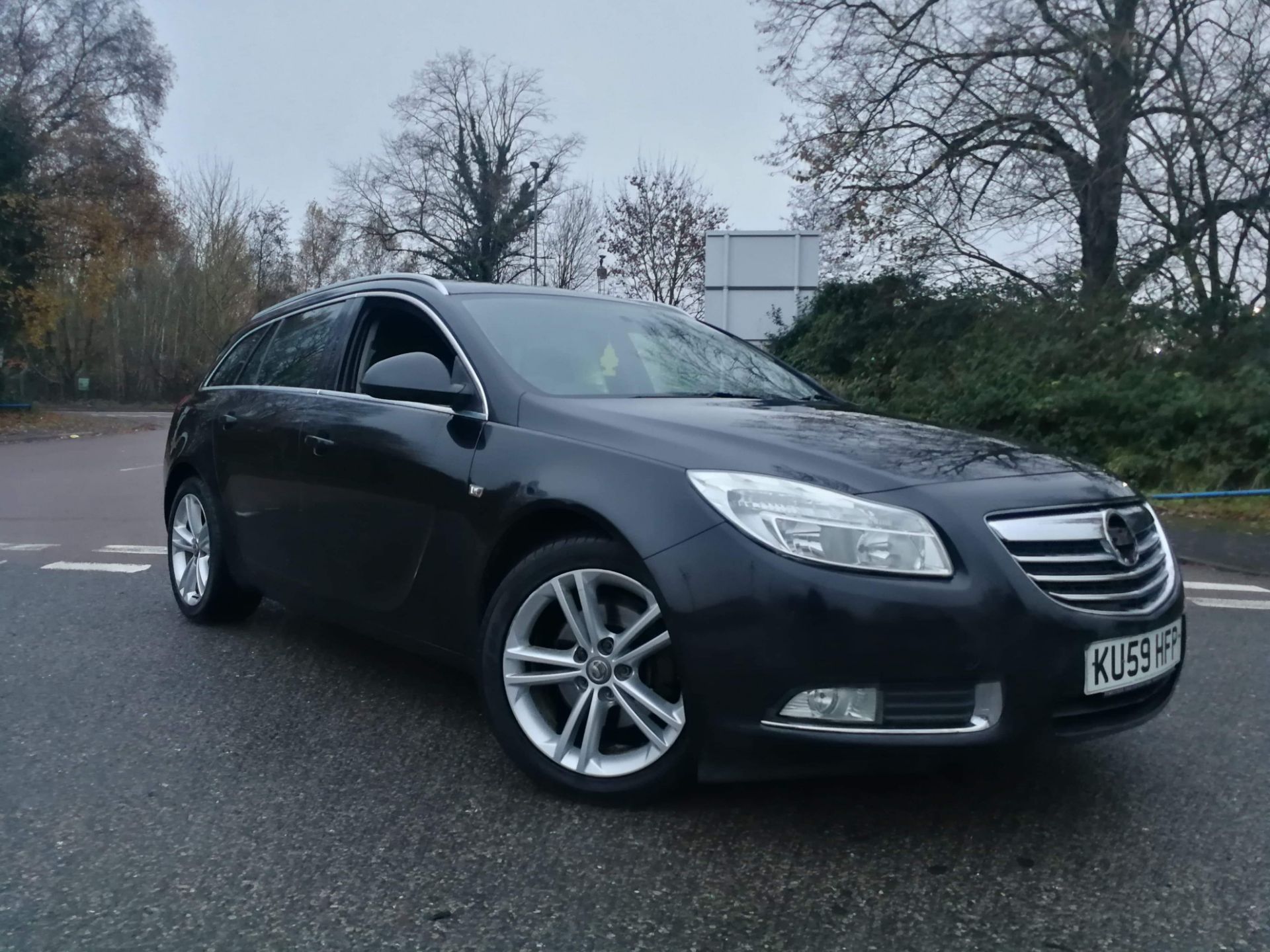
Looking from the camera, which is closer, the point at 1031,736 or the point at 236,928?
the point at 236,928

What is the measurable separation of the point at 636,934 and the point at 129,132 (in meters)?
35.4

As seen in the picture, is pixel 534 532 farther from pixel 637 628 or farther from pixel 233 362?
pixel 233 362

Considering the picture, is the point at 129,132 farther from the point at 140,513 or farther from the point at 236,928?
the point at 236,928

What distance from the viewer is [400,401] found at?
13.8 ft

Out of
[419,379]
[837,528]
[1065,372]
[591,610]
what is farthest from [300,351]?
[1065,372]

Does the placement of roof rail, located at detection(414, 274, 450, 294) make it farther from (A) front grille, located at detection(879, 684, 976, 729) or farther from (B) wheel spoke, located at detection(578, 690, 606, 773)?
(A) front grille, located at detection(879, 684, 976, 729)

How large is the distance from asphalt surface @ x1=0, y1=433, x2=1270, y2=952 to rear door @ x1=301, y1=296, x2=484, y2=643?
1.61 feet

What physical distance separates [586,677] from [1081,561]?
1.35m

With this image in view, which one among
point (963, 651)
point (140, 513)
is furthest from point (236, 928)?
point (140, 513)

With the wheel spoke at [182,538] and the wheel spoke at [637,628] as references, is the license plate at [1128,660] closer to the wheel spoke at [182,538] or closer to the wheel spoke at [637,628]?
the wheel spoke at [637,628]

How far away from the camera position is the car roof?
4520mm

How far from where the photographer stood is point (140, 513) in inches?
455

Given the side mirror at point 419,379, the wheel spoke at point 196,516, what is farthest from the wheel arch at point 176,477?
the side mirror at point 419,379

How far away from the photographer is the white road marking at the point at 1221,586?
746 cm
